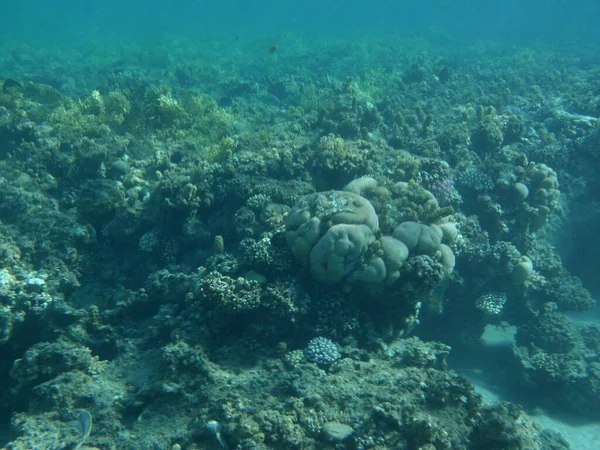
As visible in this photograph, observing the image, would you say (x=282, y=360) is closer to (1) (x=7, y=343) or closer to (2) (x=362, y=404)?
(2) (x=362, y=404)

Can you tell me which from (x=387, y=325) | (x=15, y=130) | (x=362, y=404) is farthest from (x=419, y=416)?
(x=15, y=130)

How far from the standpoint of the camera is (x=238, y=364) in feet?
20.1

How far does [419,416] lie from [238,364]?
9.61 feet

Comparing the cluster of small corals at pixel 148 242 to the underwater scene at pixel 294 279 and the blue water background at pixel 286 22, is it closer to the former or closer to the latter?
the underwater scene at pixel 294 279

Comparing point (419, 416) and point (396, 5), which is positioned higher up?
Result: point (396, 5)

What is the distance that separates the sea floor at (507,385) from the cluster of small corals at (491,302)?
1569 millimetres

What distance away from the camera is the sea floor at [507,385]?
8344mm

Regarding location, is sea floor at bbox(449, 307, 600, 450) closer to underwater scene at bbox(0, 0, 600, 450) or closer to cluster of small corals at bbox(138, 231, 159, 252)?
underwater scene at bbox(0, 0, 600, 450)

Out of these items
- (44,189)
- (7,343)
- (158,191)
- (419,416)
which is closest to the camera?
(419,416)

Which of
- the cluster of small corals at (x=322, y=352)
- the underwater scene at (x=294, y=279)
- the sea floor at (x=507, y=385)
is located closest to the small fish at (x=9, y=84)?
the underwater scene at (x=294, y=279)

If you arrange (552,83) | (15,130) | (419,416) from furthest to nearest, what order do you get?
1. (552,83)
2. (15,130)
3. (419,416)

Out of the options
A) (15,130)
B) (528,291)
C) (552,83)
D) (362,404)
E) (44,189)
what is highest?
(552,83)

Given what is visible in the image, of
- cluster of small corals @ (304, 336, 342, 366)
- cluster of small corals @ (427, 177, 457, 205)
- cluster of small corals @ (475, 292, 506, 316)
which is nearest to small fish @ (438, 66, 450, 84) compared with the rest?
cluster of small corals @ (427, 177, 457, 205)

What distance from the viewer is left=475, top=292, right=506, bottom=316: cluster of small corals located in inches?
371
